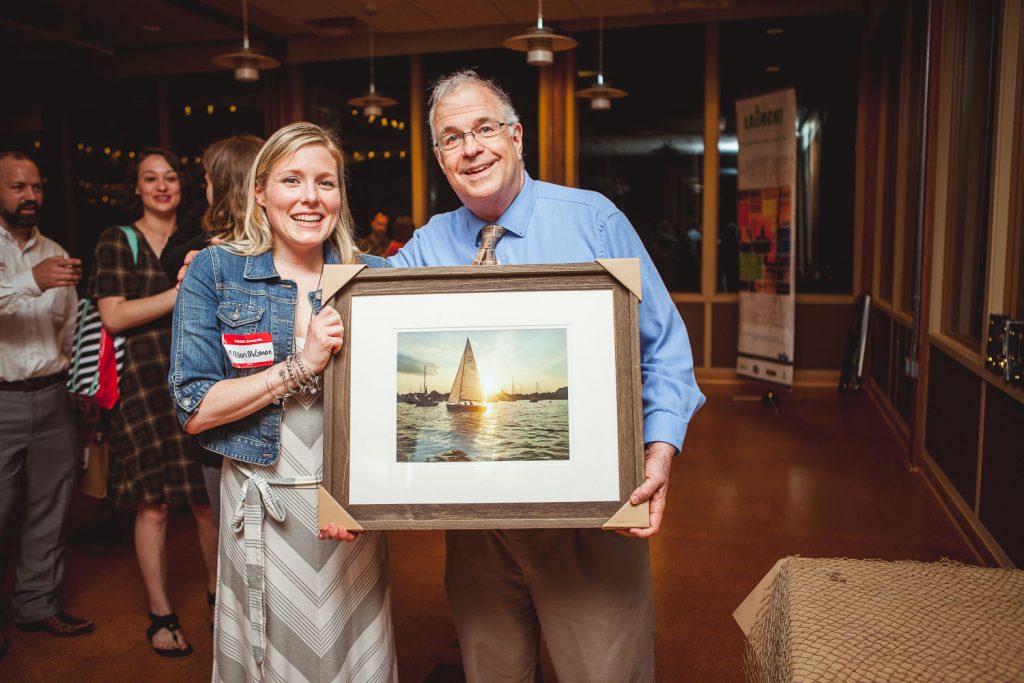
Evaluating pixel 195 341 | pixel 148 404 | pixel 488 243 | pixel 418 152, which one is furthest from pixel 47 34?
pixel 488 243

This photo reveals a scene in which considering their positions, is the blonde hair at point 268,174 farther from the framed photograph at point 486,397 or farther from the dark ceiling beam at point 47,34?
the dark ceiling beam at point 47,34

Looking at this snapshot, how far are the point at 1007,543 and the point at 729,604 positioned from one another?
1.02 meters

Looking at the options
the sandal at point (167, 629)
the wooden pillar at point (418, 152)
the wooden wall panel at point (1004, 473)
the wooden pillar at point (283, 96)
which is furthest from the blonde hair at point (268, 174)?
the wooden pillar at point (283, 96)

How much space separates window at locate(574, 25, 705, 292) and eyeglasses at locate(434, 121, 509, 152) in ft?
23.2

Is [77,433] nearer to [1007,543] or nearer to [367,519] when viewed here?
[367,519]

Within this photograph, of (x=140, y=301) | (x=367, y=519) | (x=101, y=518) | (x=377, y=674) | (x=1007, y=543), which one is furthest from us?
(x=101, y=518)

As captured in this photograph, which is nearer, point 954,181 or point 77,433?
point 77,433

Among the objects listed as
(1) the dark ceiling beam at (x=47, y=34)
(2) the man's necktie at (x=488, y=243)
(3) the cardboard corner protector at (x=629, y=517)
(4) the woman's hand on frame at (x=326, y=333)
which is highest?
(1) the dark ceiling beam at (x=47, y=34)

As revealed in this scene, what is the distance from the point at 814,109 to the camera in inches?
318

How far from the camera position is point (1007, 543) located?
299 cm

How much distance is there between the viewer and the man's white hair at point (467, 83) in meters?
1.57

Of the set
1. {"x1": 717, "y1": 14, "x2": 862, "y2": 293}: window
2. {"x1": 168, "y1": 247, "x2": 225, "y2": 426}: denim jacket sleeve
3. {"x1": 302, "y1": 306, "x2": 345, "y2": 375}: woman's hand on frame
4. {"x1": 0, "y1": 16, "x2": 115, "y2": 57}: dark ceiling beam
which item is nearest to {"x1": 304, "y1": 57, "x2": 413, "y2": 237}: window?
{"x1": 0, "y1": 16, "x2": 115, "y2": 57}: dark ceiling beam

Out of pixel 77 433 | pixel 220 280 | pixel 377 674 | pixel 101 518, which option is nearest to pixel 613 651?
pixel 377 674

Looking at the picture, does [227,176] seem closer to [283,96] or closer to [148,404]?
[148,404]
